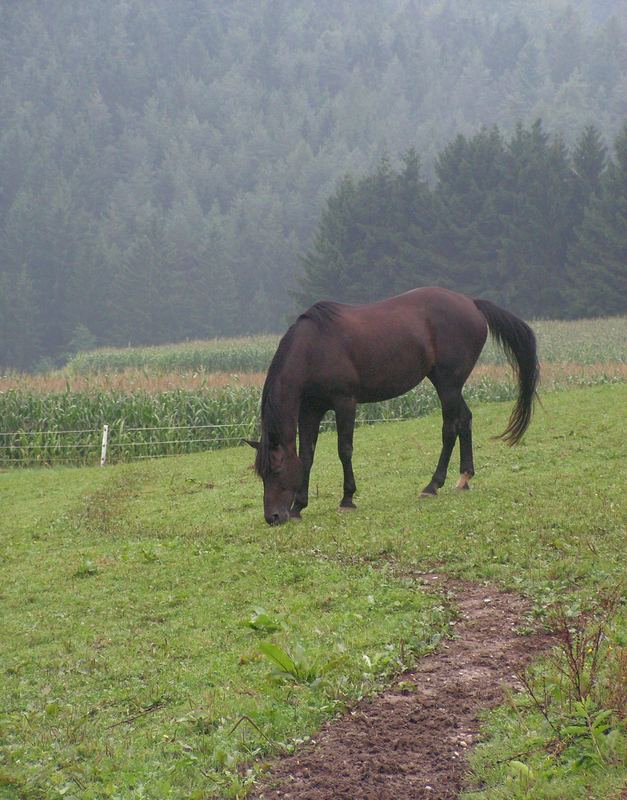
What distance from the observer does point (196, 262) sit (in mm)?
96500

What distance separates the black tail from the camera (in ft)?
39.1

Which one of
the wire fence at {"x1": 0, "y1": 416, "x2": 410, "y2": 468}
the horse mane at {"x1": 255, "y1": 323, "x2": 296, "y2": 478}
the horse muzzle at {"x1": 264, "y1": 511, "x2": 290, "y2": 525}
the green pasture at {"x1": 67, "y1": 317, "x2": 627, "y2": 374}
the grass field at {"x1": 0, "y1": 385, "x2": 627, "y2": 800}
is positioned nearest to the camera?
the grass field at {"x1": 0, "y1": 385, "x2": 627, "y2": 800}

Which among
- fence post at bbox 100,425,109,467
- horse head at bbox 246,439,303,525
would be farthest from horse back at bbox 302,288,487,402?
fence post at bbox 100,425,109,467

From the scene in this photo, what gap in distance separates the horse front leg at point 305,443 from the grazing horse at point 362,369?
0.01 metres

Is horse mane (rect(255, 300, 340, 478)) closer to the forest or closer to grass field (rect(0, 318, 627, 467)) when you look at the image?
grass field (rect(0, 318, 627, 467))

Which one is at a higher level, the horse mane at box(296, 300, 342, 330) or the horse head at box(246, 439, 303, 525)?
the horse mane at box(296, 300, 342, 330)

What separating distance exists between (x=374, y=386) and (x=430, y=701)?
6.05 meters

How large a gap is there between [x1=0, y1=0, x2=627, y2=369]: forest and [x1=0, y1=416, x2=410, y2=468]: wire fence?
130ft

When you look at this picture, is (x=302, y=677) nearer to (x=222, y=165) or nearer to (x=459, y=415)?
(x=459, y=415)

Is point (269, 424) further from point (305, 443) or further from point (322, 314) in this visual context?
point (322, 314)

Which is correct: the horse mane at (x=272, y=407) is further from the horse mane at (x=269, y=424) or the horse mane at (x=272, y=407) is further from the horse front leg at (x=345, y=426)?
the horse front leg at (x=345, y=426)

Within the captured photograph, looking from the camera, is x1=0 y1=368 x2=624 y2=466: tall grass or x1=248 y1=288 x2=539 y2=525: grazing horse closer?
x1=248 y1=288 x2=539 y2=525: grazing horse

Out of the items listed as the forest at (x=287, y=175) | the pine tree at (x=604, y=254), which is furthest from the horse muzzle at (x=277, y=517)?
the forest at (x=287, y=175)

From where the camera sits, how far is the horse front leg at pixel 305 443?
10.9 meters
